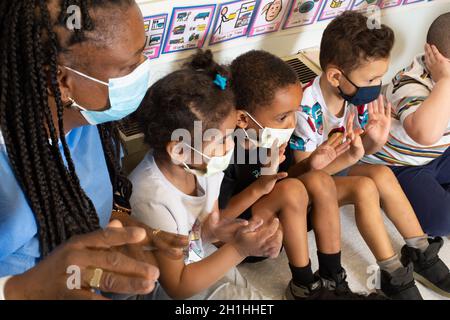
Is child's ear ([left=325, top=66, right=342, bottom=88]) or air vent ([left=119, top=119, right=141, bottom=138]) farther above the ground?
child's ear ([left=325, top=66, right=342, bottom=88])

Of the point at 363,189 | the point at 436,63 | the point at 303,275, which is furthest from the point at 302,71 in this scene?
the point at 303,275

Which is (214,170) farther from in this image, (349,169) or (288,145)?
(349,169)

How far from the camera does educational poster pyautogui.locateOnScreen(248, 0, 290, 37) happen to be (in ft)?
5.69

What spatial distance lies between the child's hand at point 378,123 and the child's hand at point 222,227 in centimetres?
67

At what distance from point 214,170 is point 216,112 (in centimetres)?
15

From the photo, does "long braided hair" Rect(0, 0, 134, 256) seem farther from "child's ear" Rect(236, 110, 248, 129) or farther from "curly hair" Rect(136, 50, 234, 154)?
"child's ear" Rect(236, 110, 248, 129)

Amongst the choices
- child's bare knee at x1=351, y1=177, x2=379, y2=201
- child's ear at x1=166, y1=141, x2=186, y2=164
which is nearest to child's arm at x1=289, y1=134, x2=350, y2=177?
child's bare knee at x1=351, y1=177, x2=379, y2=201

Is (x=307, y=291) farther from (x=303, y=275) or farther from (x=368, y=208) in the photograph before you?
(x=368, y=208)

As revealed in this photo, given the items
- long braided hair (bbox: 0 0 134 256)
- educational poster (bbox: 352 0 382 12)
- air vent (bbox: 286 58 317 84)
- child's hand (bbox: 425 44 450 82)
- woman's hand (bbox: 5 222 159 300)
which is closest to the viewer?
woman's hand (bbox: 5 222 159 300)

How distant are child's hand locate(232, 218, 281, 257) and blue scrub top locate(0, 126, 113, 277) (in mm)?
360

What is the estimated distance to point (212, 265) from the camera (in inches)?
42.3

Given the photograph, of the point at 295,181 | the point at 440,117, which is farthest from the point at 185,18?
the point at 440,117

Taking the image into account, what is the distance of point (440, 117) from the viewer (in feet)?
4.95
